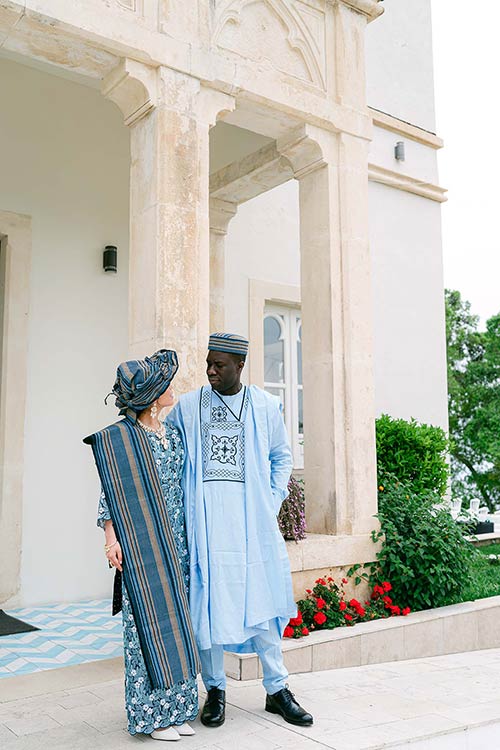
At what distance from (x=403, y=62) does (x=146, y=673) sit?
28.9 ft

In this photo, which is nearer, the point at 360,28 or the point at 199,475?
the point at 199,475

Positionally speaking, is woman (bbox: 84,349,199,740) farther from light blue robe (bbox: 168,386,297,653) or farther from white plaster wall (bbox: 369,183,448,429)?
white plaster wall (bbox: 369,183,448,429)

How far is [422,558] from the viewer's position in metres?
5.05

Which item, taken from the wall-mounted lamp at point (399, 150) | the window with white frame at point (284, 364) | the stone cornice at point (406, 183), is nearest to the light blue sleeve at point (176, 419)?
the window with white frame at point (284, 364)

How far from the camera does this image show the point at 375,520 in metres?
5.27

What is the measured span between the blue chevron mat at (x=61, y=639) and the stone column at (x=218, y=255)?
2.83 m

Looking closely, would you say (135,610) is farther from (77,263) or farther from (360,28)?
(360,28)

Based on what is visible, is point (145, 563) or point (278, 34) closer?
point (145, 563)

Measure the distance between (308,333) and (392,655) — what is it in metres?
2.27

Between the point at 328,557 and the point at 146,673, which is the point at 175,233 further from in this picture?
the point at 146,673

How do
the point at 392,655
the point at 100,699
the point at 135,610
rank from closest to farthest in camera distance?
1. the point at 135,610
2. the point at 100,699
3. the point at 392,655

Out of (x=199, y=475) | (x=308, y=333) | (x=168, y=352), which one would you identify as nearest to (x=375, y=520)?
(x=308, y=333)

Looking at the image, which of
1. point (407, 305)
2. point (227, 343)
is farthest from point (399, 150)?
point (227, 343)

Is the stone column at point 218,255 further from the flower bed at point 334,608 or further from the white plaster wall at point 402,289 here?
the flower bed at point 334,608
